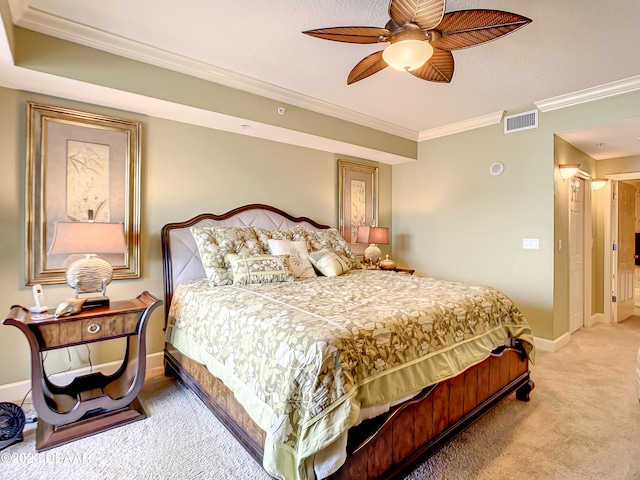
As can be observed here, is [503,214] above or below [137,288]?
above

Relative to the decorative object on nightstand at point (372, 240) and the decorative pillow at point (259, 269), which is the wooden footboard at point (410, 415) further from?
the decorative object on nightstand at point (372, 240)

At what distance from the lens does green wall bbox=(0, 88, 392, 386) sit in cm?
246

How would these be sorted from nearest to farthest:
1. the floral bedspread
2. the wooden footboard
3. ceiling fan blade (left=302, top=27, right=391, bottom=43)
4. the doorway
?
1. the floral bedspread
2. the wooden footboard
3. ceiling fan blade (left=302, top=27, right=391, bottom=43)
4. the doorway

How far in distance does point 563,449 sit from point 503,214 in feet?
8.74

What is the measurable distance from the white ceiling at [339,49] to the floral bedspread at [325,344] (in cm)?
185

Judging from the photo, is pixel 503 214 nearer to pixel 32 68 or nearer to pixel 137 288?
pixel 137 288

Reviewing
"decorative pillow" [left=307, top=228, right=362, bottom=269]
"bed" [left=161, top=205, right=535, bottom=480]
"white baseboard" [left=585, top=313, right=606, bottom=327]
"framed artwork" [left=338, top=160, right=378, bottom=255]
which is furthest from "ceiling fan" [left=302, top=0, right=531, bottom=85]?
"white baseboard" [left=585, top=313, right=606, bottom=327]

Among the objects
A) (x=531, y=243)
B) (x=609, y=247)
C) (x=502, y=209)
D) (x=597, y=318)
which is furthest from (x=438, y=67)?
(x=597, y=318)

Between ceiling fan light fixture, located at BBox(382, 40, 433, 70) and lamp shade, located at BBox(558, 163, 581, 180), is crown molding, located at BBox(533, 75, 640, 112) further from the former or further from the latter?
ceiling fan light fixture, located at BBox(382, 40, 433, 70)

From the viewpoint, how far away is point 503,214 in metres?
3.99

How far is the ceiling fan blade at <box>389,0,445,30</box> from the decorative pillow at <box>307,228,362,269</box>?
223cm

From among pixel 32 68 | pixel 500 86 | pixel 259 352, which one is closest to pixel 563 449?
pixel 259 352

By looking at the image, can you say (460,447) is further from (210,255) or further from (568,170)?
(568,170)

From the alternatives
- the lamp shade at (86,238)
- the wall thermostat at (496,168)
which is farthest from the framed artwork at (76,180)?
the wall thermostat at (496,168)
